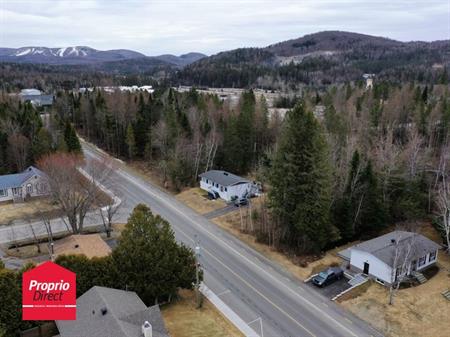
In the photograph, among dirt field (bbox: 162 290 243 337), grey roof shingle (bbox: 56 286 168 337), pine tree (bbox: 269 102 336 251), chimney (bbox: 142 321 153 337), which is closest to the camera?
chimney (bbox: 142 321 153 337)

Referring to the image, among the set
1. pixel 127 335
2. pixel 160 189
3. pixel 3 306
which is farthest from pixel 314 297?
pixel 160 189

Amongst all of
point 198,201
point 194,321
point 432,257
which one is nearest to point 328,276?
point 432,257

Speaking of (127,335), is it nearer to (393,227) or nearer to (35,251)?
(35,251)

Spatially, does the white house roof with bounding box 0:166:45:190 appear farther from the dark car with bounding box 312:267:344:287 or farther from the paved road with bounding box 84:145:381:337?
the dark car with bounding box 312:267:344:287

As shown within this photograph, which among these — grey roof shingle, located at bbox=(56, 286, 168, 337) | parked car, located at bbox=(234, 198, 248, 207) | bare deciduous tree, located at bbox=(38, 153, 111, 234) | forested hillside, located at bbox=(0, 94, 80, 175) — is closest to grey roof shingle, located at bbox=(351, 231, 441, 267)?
parked car, located at bbox=(234, 198, 248, 207)

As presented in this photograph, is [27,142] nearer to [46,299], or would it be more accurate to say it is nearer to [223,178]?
[223,178]

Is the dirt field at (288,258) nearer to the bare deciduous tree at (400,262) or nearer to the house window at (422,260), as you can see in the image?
the bare deciduous tree at (400,262)

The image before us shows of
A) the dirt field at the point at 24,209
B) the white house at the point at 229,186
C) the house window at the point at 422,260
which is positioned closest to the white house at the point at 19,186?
the dirt field at the point at 24,209
